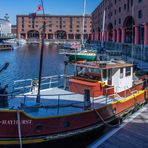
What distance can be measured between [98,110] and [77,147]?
2269 millimetres

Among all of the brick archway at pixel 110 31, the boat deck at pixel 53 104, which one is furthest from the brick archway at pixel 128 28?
the boat deck at pixel 53 104

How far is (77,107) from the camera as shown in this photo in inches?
572

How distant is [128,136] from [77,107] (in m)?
3.04

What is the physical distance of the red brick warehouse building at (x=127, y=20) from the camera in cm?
5332

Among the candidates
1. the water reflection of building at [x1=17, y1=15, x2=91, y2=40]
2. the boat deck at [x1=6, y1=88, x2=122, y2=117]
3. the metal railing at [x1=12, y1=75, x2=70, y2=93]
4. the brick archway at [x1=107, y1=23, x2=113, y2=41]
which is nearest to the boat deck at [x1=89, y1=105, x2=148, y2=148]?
the boat deck at [x1=6, y1=88, x2=122, y2=117]

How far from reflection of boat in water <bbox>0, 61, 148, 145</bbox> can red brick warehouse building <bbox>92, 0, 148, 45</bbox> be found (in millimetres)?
24045

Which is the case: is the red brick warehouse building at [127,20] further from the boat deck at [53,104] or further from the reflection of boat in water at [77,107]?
the boat deck at [53,104]

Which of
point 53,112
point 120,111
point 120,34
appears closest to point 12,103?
point 53,112

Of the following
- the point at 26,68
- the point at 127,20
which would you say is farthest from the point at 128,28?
the point at 26,68

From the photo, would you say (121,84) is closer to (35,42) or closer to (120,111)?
(120,111)

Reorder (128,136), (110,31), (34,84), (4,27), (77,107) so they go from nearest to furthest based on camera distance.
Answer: (128,136)
(77,107)
(34,84)
(110,31)
(4,27)

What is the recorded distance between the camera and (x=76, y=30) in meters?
171

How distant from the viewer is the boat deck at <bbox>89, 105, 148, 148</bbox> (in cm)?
1323

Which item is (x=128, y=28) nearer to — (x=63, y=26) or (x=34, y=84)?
(x=34, y=84)
